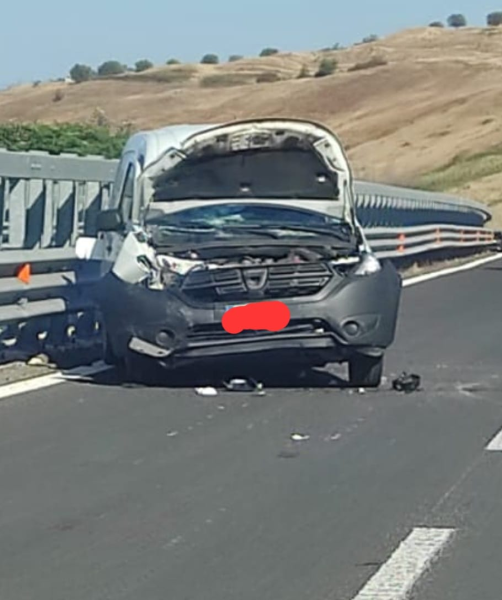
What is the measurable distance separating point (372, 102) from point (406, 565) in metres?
112

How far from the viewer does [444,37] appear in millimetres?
164125

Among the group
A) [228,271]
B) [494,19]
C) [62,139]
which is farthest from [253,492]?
[494,19]

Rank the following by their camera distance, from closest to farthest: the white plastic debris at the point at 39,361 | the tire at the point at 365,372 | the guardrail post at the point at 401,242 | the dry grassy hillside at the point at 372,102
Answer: the tire at the point at 365,372 < the white plastic debris at the point at 39,361 < the guardrail post at the point at 401,242 < the dry grassy hillside at the point at 372,102

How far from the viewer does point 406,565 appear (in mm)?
7426

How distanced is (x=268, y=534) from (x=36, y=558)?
3.51ft

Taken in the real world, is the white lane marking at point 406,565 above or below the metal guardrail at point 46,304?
above

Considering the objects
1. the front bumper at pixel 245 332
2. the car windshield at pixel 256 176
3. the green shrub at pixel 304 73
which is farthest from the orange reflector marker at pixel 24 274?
the green shrub at pixel 304 73

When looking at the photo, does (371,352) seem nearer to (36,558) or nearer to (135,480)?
(135,480)

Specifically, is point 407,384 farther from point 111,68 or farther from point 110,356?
point 111,68

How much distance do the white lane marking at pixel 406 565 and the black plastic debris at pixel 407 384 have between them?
4981 mm

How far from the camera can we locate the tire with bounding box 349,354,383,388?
1309 cm

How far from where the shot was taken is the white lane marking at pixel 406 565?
6961 millimetres

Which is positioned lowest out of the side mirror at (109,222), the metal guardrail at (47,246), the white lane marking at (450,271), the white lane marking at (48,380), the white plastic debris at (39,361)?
the white lane marking at (450,271)

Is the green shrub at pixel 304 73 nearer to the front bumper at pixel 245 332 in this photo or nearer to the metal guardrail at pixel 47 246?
the metal guardrail at pixel 47 246
